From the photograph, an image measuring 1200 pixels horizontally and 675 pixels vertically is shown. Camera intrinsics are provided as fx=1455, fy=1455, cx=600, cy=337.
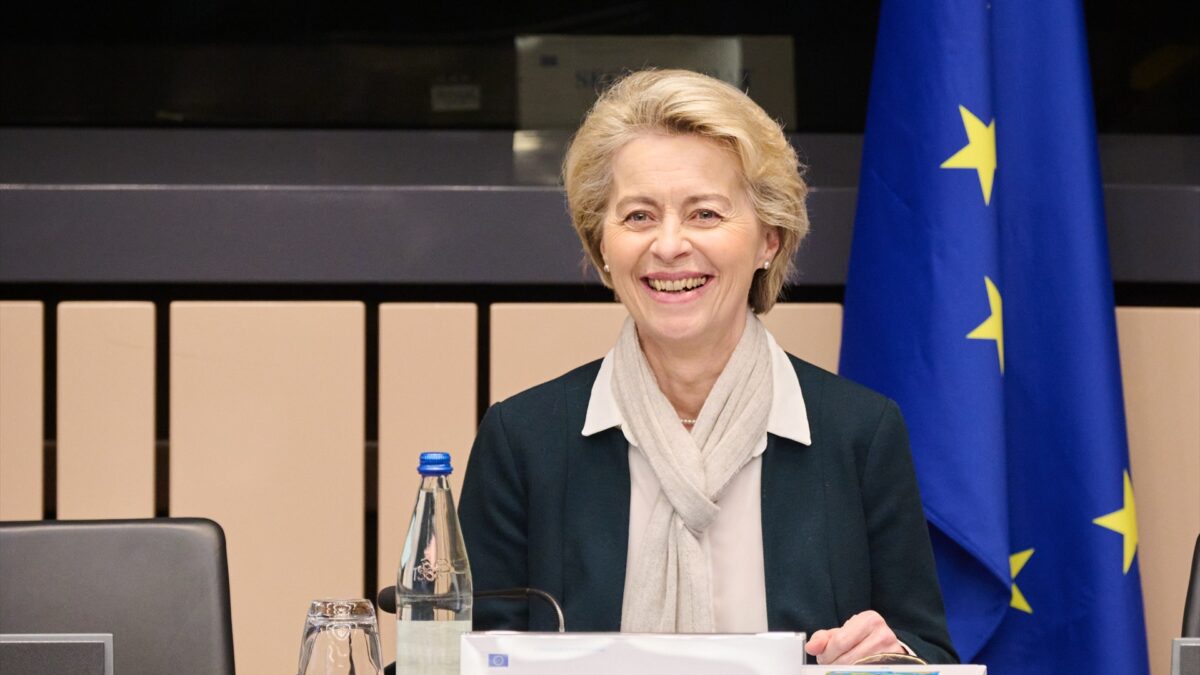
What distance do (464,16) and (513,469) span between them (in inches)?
61.1

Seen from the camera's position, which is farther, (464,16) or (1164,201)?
(464,16)

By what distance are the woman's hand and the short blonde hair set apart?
0.63 metres

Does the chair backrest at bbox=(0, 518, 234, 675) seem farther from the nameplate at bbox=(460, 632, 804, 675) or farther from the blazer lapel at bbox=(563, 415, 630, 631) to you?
the nameplate at bbox=(460, 632, 804, 675)

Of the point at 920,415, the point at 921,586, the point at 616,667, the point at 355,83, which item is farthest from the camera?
the point at 355,83

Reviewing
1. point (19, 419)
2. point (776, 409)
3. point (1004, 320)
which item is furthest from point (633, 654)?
point (19, 419)

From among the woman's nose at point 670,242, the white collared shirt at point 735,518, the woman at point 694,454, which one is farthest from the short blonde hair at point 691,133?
the white collared shirt at point 735,518

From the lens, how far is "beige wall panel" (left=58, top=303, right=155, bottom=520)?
9.50ft

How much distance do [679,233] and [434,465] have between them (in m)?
0.63

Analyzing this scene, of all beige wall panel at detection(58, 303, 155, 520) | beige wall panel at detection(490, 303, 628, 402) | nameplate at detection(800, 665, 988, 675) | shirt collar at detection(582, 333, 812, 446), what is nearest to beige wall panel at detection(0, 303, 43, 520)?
beige wall panel at detection(58, 303, 155, 520)

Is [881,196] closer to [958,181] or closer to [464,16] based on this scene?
[958,181]

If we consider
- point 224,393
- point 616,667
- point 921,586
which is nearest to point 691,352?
point 921,586

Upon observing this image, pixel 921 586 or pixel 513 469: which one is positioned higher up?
pixel 513 469

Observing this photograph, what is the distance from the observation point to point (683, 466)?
186 cm

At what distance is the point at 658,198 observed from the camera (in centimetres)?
192
